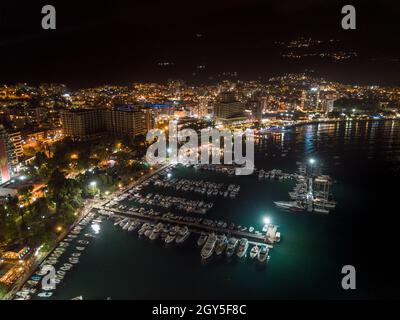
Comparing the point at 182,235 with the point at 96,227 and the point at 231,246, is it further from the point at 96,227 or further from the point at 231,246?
the point at 96,227

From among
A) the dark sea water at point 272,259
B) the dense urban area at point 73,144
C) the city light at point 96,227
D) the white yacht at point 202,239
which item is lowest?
the dark sea water at point 272,259

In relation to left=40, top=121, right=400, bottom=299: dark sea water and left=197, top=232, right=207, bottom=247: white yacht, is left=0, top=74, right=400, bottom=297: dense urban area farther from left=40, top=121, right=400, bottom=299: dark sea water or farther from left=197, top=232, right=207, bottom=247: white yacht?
left=197, top=232, right=207, bottom=247: white yacht

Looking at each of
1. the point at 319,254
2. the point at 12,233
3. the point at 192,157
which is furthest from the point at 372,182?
the point at 12,233

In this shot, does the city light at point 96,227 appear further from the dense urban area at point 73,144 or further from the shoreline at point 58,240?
the dense urban area at point 73,144

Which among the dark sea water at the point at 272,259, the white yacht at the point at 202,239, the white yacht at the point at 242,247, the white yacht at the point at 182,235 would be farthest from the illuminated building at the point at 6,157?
the white yacht at the point at 242,247

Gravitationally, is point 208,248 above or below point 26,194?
below

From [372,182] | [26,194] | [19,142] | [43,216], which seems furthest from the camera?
[19,142]

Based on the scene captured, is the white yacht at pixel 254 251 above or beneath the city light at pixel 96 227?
beneath
